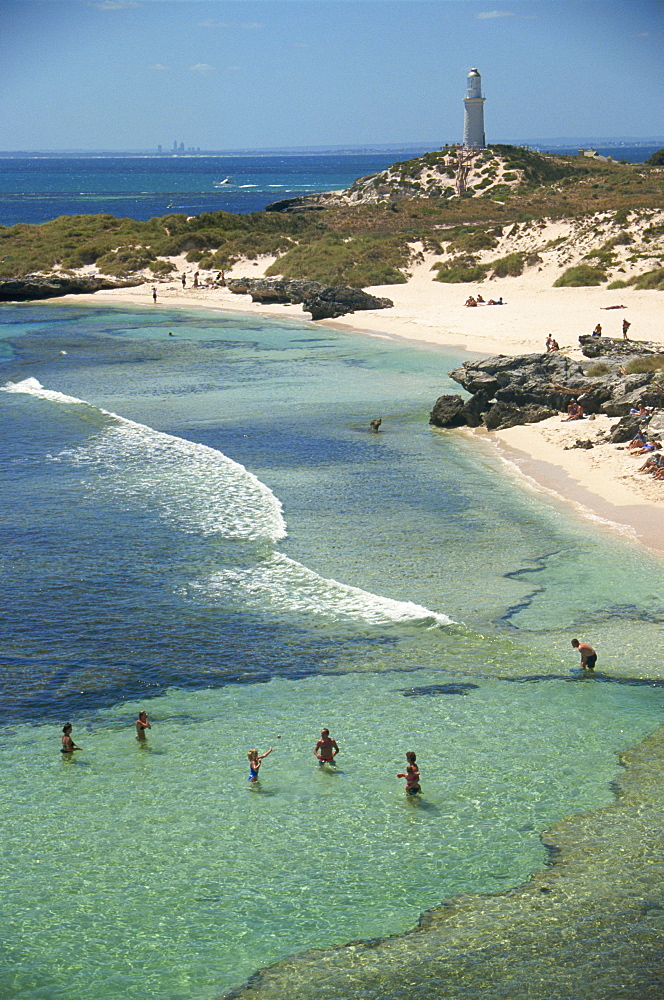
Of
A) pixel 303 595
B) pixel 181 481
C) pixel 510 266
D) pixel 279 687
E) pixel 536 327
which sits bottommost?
pixel 279 687

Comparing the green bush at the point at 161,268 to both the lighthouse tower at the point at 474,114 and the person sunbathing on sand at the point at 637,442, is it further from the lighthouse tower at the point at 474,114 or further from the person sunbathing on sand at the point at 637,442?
the person sunbathing on sand at the point at 637,442

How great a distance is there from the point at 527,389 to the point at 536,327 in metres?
15.9

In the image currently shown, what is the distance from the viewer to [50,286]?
7888 cm

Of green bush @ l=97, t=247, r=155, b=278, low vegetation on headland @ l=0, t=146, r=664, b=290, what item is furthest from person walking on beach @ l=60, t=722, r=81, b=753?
green bush @ l=97, t=247, r=155, b=278

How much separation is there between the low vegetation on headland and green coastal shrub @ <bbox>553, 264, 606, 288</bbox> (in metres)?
0.08

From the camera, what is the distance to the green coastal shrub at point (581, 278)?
6125 centimetres

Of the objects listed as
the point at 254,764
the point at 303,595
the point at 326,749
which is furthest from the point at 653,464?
the point at 254,764

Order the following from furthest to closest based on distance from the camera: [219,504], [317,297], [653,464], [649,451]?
[317,297] → [649,451] → [653,464] → [219,504]

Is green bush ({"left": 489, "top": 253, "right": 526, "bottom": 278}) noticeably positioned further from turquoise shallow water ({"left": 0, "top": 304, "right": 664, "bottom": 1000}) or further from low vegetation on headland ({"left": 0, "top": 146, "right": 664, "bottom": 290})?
turquoise shallow water ({"left": 0, "top": 304, "right": 664, "bottom": 1000})

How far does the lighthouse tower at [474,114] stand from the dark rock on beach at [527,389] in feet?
283

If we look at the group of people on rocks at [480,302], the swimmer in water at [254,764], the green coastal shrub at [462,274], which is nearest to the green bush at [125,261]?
the green coastal shrub at [462,274]

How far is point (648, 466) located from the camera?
30016 mm

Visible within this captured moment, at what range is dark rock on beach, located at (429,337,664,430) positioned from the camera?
3634 centimetres

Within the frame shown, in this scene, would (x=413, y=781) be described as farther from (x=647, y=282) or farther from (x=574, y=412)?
(x=647, y=282)
